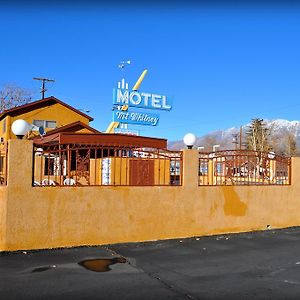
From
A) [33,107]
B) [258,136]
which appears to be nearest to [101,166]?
[33,107]

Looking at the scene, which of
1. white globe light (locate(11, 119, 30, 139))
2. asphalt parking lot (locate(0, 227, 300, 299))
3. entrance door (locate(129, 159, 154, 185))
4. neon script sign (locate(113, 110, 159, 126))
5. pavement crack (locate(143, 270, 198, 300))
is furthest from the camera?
neon script sign (locate(113, 110, 159, 126))

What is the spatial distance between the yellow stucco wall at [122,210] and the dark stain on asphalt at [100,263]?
1.27m

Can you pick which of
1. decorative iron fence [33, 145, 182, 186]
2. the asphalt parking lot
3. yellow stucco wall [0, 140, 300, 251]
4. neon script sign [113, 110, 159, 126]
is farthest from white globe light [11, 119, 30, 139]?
neon script sign [113, 110, 159, 126]

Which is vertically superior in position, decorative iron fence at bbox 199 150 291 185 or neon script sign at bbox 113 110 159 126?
neon script sign at bbox 113 110 159 126

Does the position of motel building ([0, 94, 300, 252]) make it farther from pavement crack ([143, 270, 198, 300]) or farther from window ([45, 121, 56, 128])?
window ([45, 121, 56, 128])

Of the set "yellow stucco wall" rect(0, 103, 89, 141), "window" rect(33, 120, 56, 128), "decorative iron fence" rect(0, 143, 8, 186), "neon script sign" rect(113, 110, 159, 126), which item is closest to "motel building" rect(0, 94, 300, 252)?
"decorative iron fence" rect(0, 143, 8, 186)

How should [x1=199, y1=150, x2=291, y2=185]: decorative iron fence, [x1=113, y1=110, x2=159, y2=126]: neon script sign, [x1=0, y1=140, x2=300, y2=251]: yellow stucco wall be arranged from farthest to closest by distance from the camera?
[x1=113, y1=110, x2=159, y2=126]: neon script sign < [x1=199, y1=150, x2=291, y2=185]: decorative iron fence < [x1=0, y1=140, x2=300, y2=251]: yellow stucco wall

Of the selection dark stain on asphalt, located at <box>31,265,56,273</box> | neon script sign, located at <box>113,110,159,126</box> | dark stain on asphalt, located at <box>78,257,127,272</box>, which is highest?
neon script sign, located at <box>113,110,159,126</box>

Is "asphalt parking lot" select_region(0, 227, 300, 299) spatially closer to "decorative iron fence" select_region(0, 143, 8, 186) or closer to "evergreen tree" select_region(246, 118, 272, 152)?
"decorative iron fence" select_region(0, 143, 8, 186)

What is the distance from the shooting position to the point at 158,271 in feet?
22.7

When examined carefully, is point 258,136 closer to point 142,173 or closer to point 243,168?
point 243,168

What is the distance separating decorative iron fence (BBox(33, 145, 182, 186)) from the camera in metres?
8.89

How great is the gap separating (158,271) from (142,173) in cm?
328

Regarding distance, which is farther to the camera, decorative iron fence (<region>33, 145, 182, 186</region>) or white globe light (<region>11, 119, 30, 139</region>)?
decorative iron fence (<region>33, 145, 182, 186</region>)
